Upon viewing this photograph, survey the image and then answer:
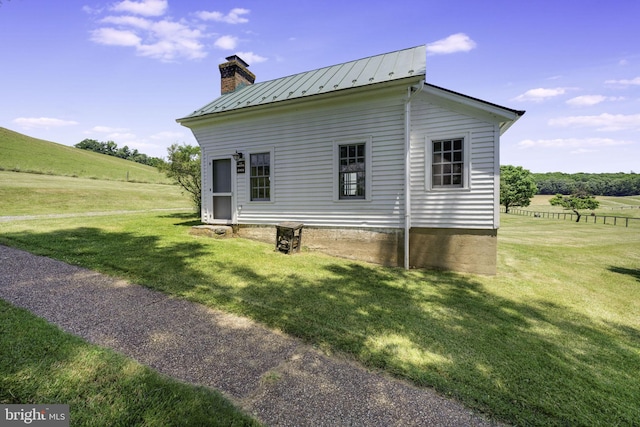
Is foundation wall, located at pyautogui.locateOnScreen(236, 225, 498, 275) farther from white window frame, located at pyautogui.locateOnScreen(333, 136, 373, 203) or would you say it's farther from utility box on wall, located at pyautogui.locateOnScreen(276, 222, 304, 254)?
white window frame, located at pyautogui.locateOnScreen(333, 136, 373, 203)

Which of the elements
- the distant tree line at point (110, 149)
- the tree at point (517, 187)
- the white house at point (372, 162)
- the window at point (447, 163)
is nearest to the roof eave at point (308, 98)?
the white house at point (372, 162)

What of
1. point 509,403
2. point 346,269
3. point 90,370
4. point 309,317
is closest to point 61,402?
point 90,370

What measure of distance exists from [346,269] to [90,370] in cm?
519

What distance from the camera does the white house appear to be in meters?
6.93

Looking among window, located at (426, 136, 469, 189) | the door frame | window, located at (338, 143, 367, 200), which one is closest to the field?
the door frame

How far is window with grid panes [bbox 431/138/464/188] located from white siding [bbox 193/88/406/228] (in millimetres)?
886

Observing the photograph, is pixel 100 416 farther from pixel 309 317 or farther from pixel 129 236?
pixel 129 236

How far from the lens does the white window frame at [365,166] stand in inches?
304

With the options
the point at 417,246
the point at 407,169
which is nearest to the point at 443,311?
the point at 417,246

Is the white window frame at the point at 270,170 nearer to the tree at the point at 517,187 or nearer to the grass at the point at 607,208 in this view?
the grass at the point at 607,208

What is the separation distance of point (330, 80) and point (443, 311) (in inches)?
293

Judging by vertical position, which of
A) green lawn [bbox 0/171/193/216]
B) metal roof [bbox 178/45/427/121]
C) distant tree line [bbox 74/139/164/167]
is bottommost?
green lawn [bbox 0/171/193/216]

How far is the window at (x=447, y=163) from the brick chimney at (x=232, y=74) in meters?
8.55

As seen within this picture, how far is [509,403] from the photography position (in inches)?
94.3
